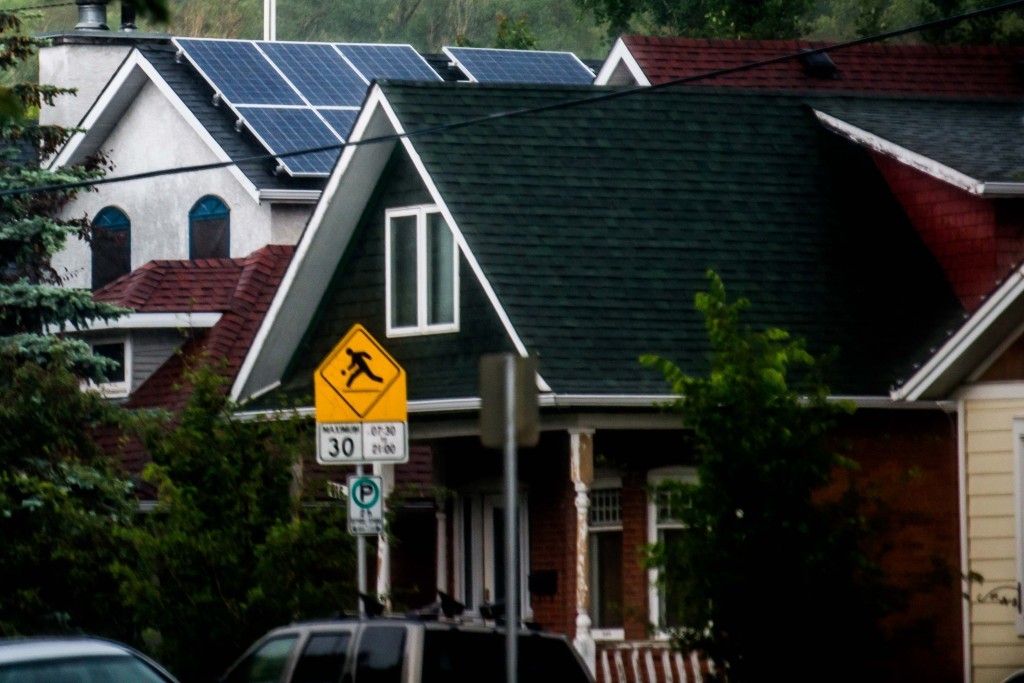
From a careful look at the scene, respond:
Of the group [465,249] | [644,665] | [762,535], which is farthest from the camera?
[465,249]

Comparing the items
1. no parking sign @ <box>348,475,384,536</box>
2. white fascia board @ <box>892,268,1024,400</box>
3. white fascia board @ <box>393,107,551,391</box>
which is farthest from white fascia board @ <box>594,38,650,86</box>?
no parking sign @ <box>348,475,384,536</box>

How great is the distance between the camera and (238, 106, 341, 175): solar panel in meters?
32.1

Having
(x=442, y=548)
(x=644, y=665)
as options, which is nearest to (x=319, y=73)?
(x=442, y=548)

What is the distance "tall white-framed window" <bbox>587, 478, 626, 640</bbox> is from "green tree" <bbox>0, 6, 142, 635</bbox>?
493 cm

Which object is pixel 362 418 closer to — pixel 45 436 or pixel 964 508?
pixel 964 508

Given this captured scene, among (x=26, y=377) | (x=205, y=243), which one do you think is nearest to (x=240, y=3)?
(x=205, y=243)

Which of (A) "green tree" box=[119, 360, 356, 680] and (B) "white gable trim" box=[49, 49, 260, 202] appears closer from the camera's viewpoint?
(A) "green tree" box=[119, 360, 356, 680]

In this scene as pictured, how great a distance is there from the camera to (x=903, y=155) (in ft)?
76.2

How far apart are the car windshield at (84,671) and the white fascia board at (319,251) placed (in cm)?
1104

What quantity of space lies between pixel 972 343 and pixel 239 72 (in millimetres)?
17421

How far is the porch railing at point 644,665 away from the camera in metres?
21.2

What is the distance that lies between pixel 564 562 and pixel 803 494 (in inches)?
292

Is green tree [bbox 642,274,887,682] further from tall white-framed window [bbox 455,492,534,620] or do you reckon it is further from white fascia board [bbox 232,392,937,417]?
tall white-framed window [bbox 455,492,534,620]

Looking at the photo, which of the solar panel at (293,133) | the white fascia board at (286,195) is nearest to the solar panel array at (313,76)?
the solar panel at (293,133)
